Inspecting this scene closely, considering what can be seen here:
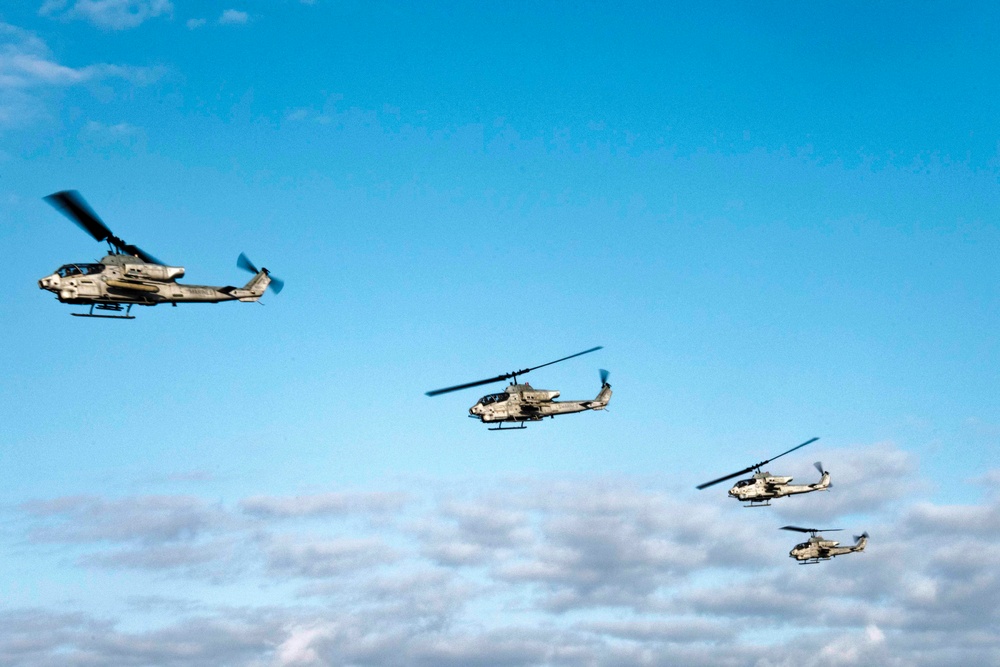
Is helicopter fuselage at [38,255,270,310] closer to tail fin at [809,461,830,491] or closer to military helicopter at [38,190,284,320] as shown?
military helicopter at [38,190,284,320]

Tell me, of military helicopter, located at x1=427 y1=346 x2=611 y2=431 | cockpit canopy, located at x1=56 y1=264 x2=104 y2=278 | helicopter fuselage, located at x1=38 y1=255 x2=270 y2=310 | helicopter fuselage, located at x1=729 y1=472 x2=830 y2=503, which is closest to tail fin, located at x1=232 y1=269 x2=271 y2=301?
helicopter fuselage, located at x1=38 y1=255 x2=270 y2=310

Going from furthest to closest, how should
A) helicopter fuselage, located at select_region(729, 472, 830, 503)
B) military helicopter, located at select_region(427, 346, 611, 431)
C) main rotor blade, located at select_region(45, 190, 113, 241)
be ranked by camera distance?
helicopter fuselage, located at select_region(729, 472, 830, 503)
military helicopter, located at select_region(427, 346, 611, 431)
main rotor blade, located at select_region(45, 190, 113, 241)

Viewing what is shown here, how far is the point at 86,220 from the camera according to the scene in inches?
2518

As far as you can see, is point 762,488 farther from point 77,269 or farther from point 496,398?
point 77,269

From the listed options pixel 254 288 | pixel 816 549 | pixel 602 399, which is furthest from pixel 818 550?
pixel 254 288

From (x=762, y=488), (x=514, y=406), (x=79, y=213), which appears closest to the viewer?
(x=79, y=213)

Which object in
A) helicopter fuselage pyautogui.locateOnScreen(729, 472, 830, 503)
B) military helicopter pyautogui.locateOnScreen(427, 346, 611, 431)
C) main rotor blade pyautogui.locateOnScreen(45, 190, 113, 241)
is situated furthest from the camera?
helicopter fuselage pyautogui.locateOnScreen(729, 472, 830, 503)

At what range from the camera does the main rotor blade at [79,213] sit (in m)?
61.0

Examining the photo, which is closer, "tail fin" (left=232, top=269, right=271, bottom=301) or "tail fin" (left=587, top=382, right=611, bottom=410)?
"tail fin" (left=232, top=269, right=271, bottom=301)

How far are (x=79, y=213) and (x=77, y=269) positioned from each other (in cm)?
363

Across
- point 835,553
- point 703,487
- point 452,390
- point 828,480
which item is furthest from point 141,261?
point 835,553

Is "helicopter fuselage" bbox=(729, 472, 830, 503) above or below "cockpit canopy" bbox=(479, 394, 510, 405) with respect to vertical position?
below

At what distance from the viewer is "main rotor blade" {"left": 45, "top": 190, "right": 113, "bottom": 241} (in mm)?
61031

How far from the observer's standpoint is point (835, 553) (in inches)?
5022
